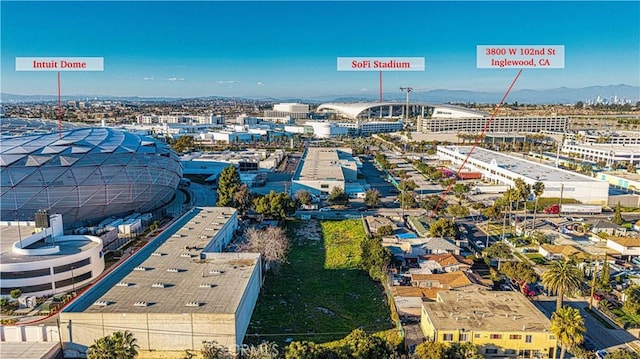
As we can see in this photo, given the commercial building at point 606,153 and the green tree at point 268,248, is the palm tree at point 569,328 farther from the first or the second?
the commercial building at point 606,153

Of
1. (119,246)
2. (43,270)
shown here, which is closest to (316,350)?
(43,270)

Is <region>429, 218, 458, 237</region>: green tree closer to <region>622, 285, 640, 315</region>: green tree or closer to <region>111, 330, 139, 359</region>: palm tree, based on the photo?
<region>622, 285, 640, 315</region>: green tree

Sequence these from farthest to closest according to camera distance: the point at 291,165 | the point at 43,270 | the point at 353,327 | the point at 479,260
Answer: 1. the point at 291,165
2. the point at 479,260
3. the point at 43,270
4. the point at 353,327

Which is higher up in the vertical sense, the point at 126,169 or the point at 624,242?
the point at 126,169

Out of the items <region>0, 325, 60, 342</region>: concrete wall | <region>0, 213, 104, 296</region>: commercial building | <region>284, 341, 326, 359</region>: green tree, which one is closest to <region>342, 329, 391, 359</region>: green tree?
<region>284, 341, 326, 359</region>: green tree

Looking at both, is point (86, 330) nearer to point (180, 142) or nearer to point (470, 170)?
point (470, 170)

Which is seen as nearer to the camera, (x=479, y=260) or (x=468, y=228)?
(x=479, y=260)
